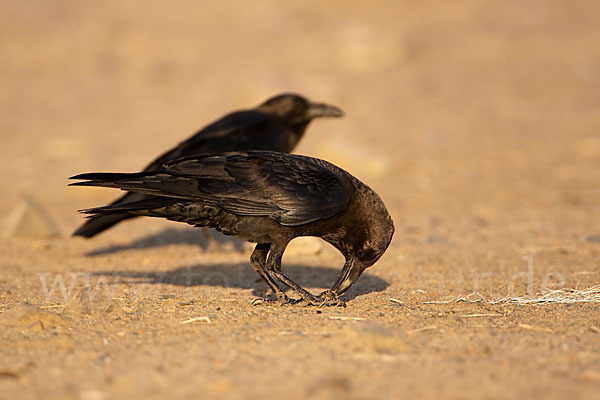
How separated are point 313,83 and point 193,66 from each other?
3.89 meters

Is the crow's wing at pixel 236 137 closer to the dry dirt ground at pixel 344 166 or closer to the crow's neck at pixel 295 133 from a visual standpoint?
the crow's neck at pixel 295 133

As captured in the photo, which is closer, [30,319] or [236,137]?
[30,319]

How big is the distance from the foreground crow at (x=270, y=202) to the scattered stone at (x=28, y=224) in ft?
9.48

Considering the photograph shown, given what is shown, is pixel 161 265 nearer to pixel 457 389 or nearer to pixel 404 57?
pixel 457 389

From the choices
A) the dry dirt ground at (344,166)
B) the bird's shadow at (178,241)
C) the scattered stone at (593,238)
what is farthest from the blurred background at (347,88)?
the scattered stone at (593,238)

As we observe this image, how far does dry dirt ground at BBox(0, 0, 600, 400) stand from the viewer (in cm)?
359

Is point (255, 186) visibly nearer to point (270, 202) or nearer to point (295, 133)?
point (270, 202)

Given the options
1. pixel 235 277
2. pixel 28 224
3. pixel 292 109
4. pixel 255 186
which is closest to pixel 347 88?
pixel 292 109

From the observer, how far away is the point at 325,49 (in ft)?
57.4

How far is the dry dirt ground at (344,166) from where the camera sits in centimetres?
359

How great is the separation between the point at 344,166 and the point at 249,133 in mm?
3897

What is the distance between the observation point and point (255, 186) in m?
4.85

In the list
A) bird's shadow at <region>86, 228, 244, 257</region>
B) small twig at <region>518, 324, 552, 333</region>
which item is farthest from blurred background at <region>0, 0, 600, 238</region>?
small twig at <region>518, 324, 552, 333</region>

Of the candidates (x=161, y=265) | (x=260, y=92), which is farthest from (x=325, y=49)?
(x=161, y=265)
